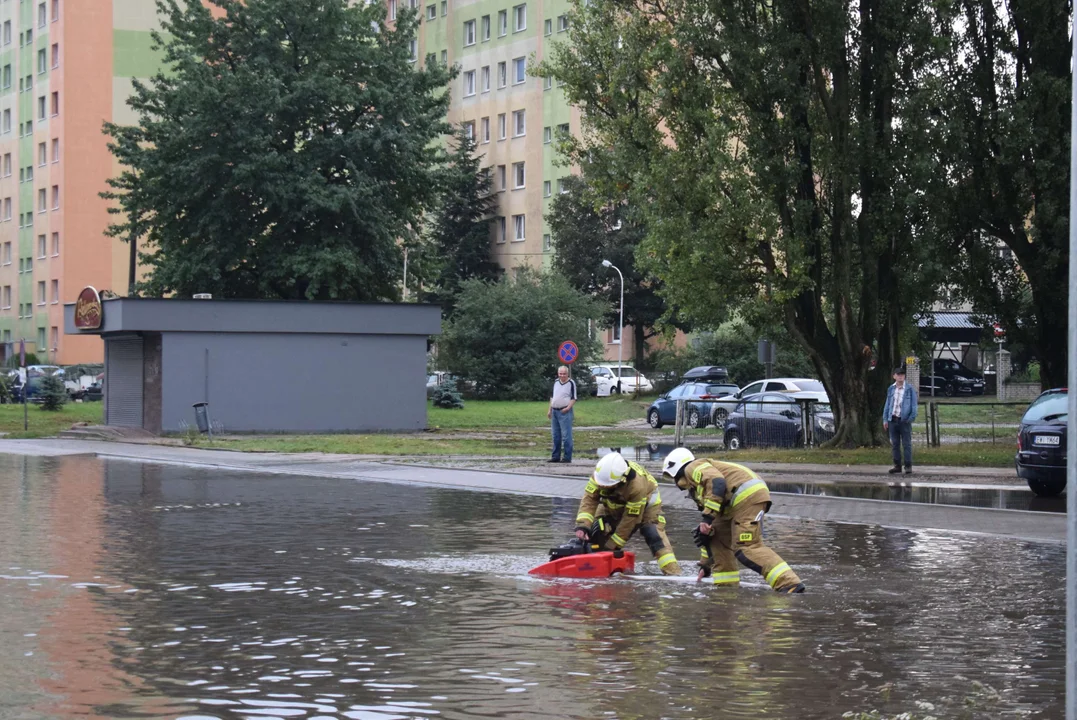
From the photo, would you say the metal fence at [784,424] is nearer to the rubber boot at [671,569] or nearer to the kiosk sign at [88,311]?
the kiosk sign at [88,311]

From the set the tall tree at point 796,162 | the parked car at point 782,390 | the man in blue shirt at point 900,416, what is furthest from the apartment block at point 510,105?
the man in blue shirt at point 900,416

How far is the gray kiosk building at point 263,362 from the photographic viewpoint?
3806cm

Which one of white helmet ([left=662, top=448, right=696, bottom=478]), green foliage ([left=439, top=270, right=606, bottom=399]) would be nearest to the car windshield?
white helmet ([left=662, top=448, right=696, bottom=478])

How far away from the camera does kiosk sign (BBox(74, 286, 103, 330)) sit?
39.2 metres

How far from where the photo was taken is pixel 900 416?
79.3 ft

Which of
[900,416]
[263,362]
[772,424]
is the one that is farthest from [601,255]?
[900,416]

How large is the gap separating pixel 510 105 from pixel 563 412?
65754mm

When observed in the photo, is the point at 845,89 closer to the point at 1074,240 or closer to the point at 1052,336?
the point at 1052,336

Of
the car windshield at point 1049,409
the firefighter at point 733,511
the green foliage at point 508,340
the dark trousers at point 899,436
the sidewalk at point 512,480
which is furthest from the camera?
the green foliage at point 508,340

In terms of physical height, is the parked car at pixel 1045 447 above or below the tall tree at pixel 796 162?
below

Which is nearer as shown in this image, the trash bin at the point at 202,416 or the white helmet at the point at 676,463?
the white helmet at the point at 676,463

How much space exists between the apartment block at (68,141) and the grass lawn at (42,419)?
3413 cm

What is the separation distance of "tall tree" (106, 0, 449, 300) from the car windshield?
28378 millimetres

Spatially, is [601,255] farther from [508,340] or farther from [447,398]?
[447,398]
